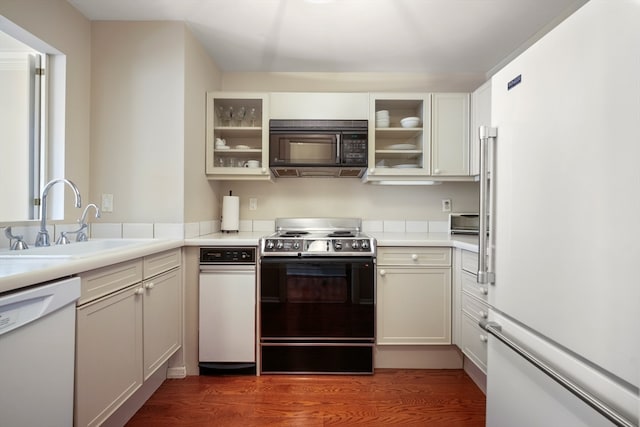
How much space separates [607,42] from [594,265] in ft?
1.70

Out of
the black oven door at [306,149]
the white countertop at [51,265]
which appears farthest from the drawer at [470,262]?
the white countertop at [51,265]

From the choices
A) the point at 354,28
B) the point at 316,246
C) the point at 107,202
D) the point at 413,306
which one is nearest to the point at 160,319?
the point at 107,202

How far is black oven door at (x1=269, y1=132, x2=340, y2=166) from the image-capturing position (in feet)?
7.58

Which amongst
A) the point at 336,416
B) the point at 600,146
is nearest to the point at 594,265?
the point at 600,146

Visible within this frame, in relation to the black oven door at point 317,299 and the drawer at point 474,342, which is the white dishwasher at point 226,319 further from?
the drawer at point 474,342

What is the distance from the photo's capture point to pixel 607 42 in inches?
25.5

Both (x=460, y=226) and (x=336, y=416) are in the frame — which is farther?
(x=460, y=226)

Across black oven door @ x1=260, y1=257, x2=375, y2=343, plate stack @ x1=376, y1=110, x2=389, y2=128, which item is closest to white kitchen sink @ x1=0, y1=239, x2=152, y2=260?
black oven door @ x1=260, y1=257, x2=375, y2=343

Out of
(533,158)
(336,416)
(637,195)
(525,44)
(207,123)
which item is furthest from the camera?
(207,123)

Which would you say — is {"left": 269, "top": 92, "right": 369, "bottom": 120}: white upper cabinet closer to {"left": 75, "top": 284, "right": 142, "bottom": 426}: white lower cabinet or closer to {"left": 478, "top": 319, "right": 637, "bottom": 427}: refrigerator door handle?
{"left": 75, "top": 284, "right": 142, "bottom": 426}: white lower cabinet

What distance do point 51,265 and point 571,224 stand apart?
164cm

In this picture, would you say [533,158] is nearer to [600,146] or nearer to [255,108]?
[600,146]

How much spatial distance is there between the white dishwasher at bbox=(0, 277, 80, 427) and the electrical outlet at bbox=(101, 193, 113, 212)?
3.45 feet

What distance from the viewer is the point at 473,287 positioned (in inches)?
72.2
